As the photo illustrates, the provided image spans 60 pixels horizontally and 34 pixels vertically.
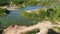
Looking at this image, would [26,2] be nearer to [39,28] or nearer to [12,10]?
[12,10]

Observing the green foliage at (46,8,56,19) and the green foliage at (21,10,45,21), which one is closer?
the green foliage at (46,8,56,19)

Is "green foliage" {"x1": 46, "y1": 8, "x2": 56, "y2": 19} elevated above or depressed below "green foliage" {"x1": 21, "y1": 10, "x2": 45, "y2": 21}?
above

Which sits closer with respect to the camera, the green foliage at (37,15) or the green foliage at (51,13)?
the green foliage at (51,13)

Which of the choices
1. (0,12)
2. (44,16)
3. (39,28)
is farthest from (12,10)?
(39,28)

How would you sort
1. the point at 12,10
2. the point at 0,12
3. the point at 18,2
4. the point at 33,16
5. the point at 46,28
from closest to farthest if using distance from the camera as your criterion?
the point at 46,28 < the point at 33,16 < the point at 0,12 < the point at 12,10 < the point at 18,2

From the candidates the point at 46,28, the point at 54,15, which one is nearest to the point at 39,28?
the point at 46,28

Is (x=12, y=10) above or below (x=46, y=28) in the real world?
below

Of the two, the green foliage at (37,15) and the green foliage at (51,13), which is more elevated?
the green foliage at (51,13)

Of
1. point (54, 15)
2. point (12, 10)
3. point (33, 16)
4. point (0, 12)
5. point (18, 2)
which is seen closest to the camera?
point (54, 15)

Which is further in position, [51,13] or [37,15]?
[37,15]

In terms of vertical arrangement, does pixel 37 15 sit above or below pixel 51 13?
below

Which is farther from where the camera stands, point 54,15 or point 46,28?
point 54,15
